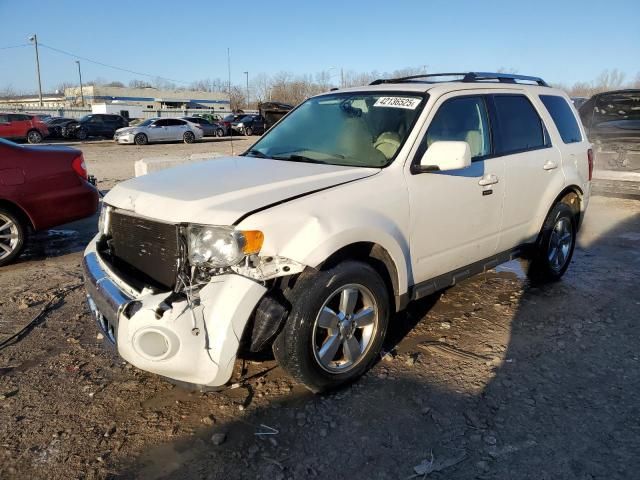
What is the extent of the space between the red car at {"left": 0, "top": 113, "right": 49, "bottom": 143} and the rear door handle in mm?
27651

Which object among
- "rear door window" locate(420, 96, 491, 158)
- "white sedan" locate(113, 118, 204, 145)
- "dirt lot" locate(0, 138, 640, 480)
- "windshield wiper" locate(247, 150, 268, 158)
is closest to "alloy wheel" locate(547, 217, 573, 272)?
"dirt lot" locate(0, 138, 640, 480)

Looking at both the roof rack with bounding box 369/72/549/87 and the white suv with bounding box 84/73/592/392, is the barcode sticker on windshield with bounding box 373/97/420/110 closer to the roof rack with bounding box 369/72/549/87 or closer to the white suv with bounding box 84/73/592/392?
the white suv with bounding box 84/73/592/392

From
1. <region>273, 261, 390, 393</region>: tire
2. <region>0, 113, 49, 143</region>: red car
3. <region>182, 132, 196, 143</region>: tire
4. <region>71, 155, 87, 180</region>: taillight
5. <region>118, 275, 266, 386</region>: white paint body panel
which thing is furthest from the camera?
<region>182, 132, 196, 143</region>: tire

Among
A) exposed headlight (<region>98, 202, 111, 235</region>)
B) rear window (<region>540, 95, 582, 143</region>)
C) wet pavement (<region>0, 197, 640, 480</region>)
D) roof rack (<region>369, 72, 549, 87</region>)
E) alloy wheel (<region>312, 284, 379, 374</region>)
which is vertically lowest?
wet pavement (<region>0, 197, 640, 480</region>)

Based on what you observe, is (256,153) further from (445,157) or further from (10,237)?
(10,237)

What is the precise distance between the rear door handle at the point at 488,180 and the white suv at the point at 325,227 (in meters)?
0.02

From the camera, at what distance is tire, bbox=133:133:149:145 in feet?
88.4

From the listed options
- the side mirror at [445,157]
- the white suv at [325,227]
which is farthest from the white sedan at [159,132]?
the side mirror at [445,157]

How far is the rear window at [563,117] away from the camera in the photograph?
16.0 ft

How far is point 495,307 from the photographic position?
4539mm

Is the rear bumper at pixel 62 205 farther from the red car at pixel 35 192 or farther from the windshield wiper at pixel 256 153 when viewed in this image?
the windshield wiper at pixel 256 153

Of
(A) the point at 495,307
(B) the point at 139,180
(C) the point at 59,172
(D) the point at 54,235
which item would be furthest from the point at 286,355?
(D) the point at 54,235

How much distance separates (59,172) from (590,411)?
5639 mm

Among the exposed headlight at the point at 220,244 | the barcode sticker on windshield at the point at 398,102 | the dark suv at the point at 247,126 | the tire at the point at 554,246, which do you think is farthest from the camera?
the dark suv at the point at 247,126
